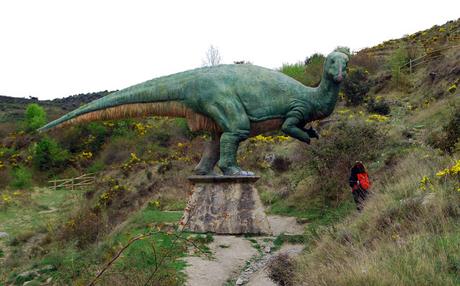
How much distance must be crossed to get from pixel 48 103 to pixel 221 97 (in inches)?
2331

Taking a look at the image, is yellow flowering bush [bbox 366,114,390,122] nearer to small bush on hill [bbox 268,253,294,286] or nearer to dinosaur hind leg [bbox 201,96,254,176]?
dinosaur hind leg [bbox 201,96,254,176]

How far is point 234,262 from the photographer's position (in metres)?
7.02

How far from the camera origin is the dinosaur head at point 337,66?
28.2ft

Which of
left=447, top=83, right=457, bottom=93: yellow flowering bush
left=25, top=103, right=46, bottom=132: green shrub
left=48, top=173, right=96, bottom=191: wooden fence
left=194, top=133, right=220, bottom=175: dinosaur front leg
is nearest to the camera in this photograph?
left=194, top=133, right=220, bottom=175: dinosaur front leg

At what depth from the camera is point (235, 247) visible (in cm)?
766

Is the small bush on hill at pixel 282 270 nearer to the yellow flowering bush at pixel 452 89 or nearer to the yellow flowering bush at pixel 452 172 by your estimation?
the yellow flowering bush at pixel 452 172

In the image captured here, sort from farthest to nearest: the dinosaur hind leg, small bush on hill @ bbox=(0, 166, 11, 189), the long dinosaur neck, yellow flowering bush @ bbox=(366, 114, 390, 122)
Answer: small bush on hill @ bbox=(0, 166, 11, 189)
yellow flowering bush @ bbox=(366, 114, 390, 122)
the long dinosaur neck
the dinosaur hind leg

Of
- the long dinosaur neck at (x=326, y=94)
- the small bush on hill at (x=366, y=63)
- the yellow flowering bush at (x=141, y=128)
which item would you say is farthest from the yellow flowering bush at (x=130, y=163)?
the long dinosaur neck at (x=326, y=94)

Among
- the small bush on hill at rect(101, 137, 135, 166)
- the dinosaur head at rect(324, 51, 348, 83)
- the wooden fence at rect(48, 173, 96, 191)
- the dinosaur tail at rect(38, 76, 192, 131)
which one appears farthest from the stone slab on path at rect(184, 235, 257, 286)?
the small bush on hill at rect(101, 137, 135, 166)

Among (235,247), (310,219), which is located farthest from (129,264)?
(310,219)

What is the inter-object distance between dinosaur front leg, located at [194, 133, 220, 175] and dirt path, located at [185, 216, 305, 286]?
55.8 inches

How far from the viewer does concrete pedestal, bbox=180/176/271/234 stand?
27.6 ft

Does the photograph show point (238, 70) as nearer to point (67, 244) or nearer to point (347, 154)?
point (347, 154)

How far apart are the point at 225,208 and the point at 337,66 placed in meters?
2.94
